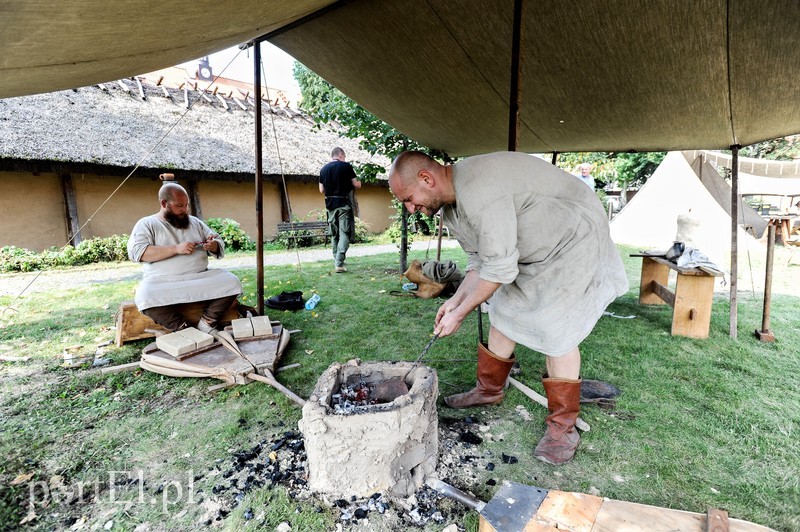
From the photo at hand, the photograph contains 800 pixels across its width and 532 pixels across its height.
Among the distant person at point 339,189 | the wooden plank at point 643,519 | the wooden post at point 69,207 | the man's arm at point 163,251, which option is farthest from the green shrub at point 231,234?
the wooden plank at point 643,519

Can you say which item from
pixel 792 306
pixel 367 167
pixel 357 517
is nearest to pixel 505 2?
pixel 357 517

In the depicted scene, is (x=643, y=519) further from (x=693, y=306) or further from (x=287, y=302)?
(x=287, y=302)

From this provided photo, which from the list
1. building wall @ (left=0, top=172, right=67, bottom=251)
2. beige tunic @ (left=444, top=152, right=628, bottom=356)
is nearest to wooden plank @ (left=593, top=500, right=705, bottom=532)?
beige tunic @ (left=444, top=152, right=628, bottom=356)

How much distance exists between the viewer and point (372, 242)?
464 inches

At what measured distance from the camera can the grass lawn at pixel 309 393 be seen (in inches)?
66.9

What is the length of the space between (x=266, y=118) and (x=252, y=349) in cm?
1100

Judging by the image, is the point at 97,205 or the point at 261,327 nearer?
the point at 261,327

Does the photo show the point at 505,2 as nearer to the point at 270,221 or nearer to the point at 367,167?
the point at 367,167

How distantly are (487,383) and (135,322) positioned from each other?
126 inches

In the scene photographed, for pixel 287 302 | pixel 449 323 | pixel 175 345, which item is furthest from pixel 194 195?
pixel 449 323

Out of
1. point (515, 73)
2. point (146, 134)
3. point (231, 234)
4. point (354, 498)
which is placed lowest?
point (354, 498)

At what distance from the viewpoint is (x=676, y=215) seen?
31.4 feet

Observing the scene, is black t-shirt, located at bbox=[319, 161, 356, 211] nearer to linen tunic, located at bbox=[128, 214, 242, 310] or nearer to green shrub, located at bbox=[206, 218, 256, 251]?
linen tunic, located at bbox=[128, 214, 242, 310]

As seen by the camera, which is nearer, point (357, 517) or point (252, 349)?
point (357, 517)
